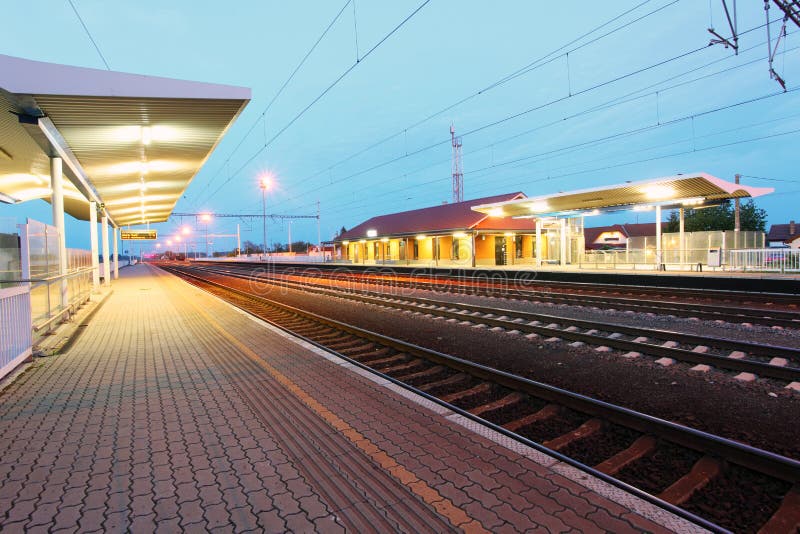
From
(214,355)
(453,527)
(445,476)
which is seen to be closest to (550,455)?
(445,476)

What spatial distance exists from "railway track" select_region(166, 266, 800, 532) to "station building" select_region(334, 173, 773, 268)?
17.8 m

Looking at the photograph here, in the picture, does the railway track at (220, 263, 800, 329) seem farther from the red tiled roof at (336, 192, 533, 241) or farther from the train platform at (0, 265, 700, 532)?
the red tiled roof at (336, 192, 533, 241)

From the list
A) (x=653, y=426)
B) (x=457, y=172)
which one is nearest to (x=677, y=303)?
(x=653, y=426)

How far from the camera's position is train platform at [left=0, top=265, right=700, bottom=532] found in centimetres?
287

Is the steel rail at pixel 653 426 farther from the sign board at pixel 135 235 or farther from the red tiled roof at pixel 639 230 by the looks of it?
the red tiled roof at pixel 639 230

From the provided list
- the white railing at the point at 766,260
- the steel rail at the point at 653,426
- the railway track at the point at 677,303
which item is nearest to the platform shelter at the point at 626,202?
the white railing at the point at 766,260

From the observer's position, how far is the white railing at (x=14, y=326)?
6082mm

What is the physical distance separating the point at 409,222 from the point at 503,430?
4137cm

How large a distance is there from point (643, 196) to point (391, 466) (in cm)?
2291

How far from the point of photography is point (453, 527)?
274 cm

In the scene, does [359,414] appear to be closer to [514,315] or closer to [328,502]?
[328,502]

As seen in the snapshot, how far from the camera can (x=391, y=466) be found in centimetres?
352

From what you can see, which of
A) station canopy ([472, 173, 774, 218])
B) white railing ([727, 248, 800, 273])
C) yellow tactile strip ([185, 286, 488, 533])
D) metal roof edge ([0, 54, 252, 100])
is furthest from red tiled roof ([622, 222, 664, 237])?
yellow tactile strip ([185, 286, 488, 533])

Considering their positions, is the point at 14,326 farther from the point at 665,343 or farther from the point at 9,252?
the point at 665,343
